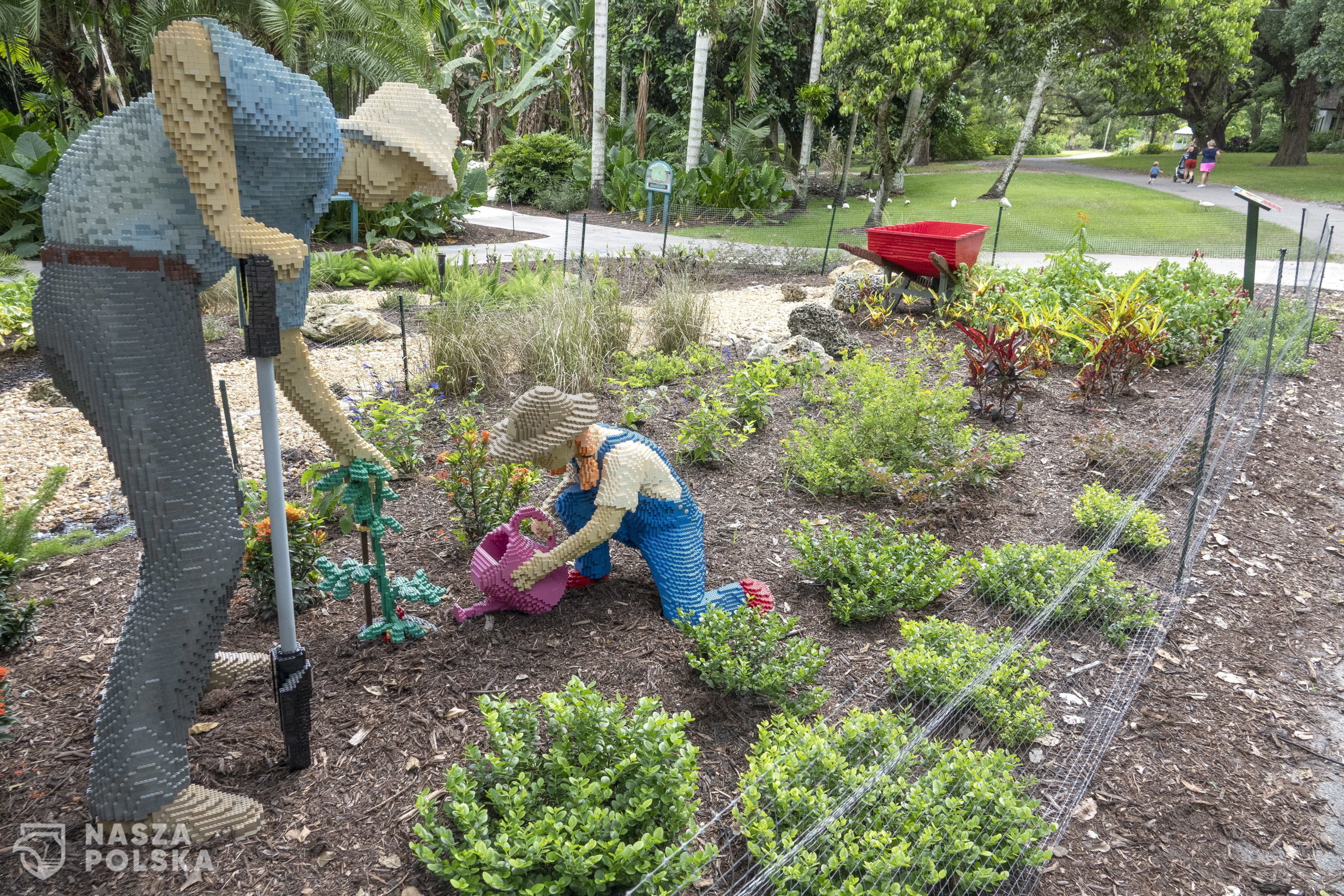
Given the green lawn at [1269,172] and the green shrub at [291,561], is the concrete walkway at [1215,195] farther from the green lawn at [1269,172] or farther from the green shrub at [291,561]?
the green shrub at [291,561]

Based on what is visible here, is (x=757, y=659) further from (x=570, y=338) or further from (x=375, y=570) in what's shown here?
(x=570, y=338)

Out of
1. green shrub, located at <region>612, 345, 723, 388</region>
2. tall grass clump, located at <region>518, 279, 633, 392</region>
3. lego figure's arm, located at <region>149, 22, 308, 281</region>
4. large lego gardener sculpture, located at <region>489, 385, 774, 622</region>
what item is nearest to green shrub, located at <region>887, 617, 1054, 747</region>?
large lego gardener sculpture, located at <region>489, 385, 774, 622</region>

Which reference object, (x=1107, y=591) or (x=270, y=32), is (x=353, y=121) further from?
(x=270, y=32)

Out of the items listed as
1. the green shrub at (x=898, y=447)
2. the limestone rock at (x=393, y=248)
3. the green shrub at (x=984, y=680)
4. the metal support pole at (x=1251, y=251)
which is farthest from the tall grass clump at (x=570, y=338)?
the limestone rock at (x=393, y=248)

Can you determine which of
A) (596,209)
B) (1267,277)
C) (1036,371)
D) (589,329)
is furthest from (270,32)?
(1267,277)

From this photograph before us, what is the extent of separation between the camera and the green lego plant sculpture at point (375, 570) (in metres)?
2.51

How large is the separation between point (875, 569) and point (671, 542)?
973 mm

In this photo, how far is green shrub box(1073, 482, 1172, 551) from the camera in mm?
3889

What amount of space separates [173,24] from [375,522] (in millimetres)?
1530

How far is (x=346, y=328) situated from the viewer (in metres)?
6.90

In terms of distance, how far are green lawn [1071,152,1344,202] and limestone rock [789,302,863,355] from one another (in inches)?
639

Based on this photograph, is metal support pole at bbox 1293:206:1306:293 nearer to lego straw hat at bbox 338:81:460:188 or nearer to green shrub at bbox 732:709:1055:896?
green shrub at bbox 732:709:1055:896

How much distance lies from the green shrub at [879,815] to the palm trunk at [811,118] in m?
16.4

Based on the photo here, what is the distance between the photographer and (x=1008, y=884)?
2221 mm
